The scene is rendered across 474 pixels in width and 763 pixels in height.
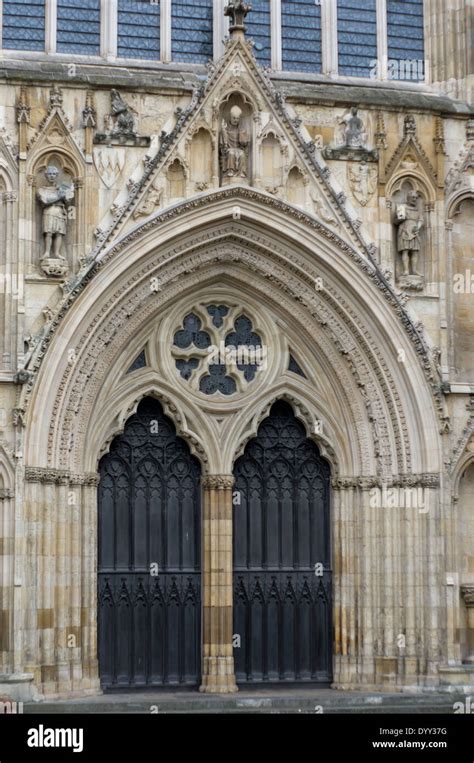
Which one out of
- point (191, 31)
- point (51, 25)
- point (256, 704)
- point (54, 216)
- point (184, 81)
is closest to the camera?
point (256, 704)

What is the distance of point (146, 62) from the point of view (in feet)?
89.2

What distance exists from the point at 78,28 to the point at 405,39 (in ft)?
15.7

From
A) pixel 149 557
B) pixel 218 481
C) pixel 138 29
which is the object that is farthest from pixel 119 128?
pixel 149 557

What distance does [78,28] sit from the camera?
1068 inches

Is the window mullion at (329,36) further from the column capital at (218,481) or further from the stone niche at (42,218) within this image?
the column capital at (218,481)

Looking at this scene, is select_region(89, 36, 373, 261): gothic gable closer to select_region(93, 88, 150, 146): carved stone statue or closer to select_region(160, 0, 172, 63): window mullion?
select_region(93, 88, 150, 146): carved stone statue

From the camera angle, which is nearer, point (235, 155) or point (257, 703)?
point (257, 703)

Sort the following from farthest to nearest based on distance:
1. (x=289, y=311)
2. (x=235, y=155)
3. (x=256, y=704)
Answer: (x=289, y=311), (x=235, y=155), (x=256, y=704)

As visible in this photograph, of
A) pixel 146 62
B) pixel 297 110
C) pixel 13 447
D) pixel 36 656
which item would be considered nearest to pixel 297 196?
pixel 297 110

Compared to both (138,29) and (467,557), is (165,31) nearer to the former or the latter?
(138,29)

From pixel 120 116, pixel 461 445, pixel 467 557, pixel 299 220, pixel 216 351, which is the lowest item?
pixel 467 557

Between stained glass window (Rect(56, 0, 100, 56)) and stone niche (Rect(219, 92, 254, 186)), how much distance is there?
2113 millimetres

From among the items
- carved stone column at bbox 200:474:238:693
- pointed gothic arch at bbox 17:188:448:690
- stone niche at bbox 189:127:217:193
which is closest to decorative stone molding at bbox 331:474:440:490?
pointed gothic arch at bbox 17:188:448:690
